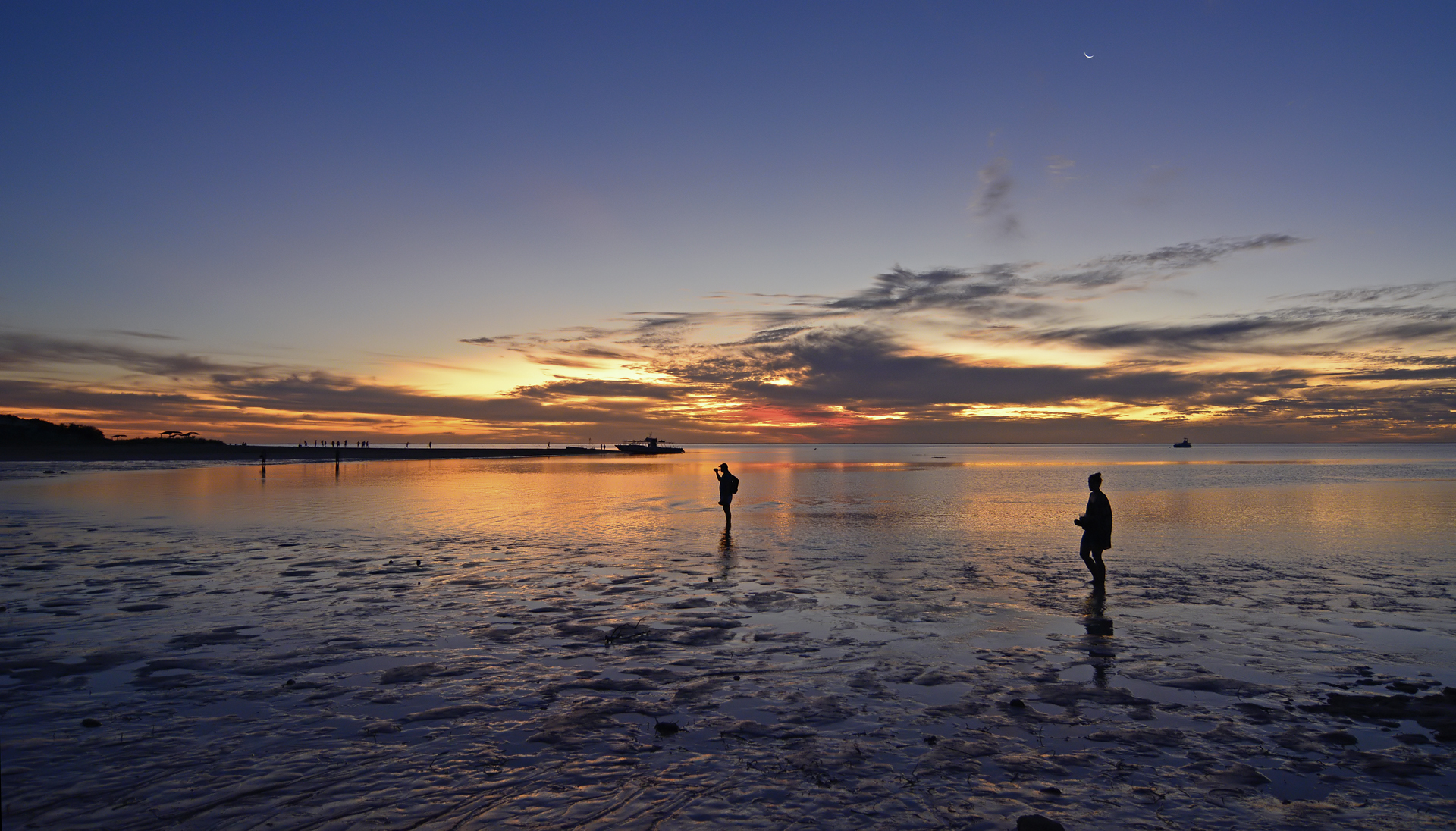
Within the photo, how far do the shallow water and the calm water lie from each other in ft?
6.98

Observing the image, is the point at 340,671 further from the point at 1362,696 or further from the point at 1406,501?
the point at 1406,501

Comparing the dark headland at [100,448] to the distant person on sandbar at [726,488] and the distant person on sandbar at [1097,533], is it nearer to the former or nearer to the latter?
the distant person on sandbar at [726,488]

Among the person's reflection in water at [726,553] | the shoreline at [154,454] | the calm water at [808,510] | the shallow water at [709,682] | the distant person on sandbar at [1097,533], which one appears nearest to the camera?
the shallow water at [709,682]

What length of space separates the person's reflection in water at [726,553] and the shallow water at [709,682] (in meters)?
0.17

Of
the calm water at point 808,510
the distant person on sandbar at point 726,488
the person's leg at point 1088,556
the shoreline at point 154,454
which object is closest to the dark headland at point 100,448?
the shoreline at point 154,454

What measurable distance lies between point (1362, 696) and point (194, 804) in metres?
13.0

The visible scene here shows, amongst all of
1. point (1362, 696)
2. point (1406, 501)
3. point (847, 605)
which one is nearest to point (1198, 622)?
point (1362, 696)

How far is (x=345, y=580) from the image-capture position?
16.8 m

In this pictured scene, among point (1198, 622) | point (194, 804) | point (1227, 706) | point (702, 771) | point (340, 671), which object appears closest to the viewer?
point (194, 804)

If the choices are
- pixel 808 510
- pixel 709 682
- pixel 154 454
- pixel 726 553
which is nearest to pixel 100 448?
pixel 154 454

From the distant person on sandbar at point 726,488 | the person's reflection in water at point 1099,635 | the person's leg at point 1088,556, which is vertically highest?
the distant person on sandbar at point 726,488

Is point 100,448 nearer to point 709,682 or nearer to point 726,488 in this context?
point 726,488

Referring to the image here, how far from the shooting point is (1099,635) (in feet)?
40.7

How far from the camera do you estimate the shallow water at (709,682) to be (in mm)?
6559
